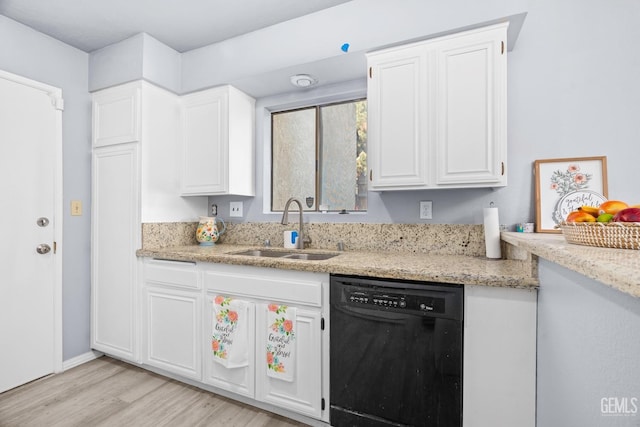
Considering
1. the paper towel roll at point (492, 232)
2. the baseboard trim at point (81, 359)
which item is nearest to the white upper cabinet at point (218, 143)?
the baseboard trim at point (81, 359)

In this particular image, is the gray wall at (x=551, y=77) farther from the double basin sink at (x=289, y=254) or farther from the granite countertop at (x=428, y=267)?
the double basin sink at (x=289, y=254)

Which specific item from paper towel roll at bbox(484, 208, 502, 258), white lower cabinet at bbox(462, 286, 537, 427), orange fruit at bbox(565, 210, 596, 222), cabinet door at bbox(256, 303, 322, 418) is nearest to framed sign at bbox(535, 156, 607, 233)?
paper towel roll at bbox(484, 208, 502, 258)

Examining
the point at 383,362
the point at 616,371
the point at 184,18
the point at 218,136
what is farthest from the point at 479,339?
the point at 184,18

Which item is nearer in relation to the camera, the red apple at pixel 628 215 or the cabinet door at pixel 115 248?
the red apple at pixel 628 215

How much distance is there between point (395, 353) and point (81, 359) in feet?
8.29

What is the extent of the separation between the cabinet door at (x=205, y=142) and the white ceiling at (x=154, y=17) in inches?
17.3

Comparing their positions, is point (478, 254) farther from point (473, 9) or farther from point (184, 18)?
point (184, 18)

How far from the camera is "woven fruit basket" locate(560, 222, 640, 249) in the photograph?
84cm

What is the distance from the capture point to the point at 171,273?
86.3 inches

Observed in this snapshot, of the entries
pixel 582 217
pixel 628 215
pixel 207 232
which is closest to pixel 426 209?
pixel 582 217

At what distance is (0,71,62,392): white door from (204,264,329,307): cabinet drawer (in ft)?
4.28

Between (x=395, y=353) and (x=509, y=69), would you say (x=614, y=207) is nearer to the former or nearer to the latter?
(x=395, y=353)

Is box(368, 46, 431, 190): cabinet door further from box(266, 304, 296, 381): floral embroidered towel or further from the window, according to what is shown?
box(266, 304, 296, 381): floral embroidered towel

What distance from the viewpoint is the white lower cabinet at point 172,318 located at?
2.09m
